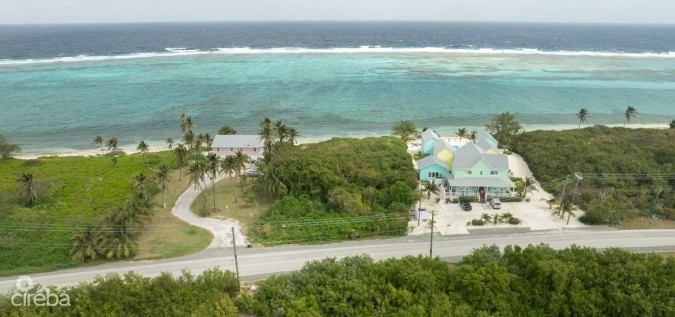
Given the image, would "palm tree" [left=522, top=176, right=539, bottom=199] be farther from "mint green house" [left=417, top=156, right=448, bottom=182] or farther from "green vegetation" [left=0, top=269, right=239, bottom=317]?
A: "green vegetation" [left=0, top=269, right=239, bottom=317]

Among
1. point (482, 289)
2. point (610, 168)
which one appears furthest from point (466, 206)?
point (610, 168)

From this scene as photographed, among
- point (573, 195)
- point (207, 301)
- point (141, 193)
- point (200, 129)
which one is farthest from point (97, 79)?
point (573, 195)

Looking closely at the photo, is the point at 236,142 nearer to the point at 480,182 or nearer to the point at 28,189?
the point at 28,189

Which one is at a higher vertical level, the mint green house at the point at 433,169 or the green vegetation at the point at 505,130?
the green vegetation at the point at 505,130

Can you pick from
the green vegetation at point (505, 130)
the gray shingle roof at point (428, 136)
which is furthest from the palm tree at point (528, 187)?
the green vegetation at point (505, 130)

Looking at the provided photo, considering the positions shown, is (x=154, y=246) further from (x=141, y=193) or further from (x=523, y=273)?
(x=523, y=273)

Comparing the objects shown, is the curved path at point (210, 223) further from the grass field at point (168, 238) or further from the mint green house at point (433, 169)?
the mint green house at point (433, 169)

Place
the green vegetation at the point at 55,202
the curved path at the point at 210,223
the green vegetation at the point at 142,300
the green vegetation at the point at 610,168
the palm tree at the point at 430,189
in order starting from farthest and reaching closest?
the palm tree at the point at 430,189, the green vegetation at the point at 610,168, the curved path at the point at 210,223, the green vegetation at the point at 55,202, the green vegetation at the point at 142,300
